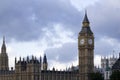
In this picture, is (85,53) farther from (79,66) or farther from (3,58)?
(3,58)

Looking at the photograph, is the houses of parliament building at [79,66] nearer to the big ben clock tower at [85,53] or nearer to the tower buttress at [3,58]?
the big ben clock tower at [85,53]

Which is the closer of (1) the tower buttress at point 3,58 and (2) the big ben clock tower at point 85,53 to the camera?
(2) the big ben clock tower at point 85,53

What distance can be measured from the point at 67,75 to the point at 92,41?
14.9m

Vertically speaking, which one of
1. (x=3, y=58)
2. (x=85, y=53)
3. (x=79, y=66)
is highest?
(x=3, y=58)

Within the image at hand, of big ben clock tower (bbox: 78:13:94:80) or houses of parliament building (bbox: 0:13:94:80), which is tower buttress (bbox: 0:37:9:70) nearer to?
houses of parliament building (bbox: 0:13:94:80)

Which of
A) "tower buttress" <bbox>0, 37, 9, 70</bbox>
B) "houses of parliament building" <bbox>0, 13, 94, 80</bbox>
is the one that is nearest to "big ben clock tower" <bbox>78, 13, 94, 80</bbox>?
"houses of parliament building" <bbox>0, 13, 94, 80</bbox>

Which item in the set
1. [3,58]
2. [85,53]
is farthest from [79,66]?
[3,58]

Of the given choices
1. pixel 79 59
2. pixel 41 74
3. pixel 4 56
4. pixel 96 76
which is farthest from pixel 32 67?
pixel 4 56

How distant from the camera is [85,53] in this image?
14800 cm

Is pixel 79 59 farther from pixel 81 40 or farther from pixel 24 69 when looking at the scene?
pixel 24 69

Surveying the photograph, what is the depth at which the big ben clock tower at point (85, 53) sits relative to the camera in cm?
14788

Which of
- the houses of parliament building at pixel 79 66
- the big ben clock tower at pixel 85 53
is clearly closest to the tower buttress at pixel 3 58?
the houses of parliament building at pixel 79 66

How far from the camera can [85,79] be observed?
150 metres

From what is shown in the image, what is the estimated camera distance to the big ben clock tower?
147875mm
